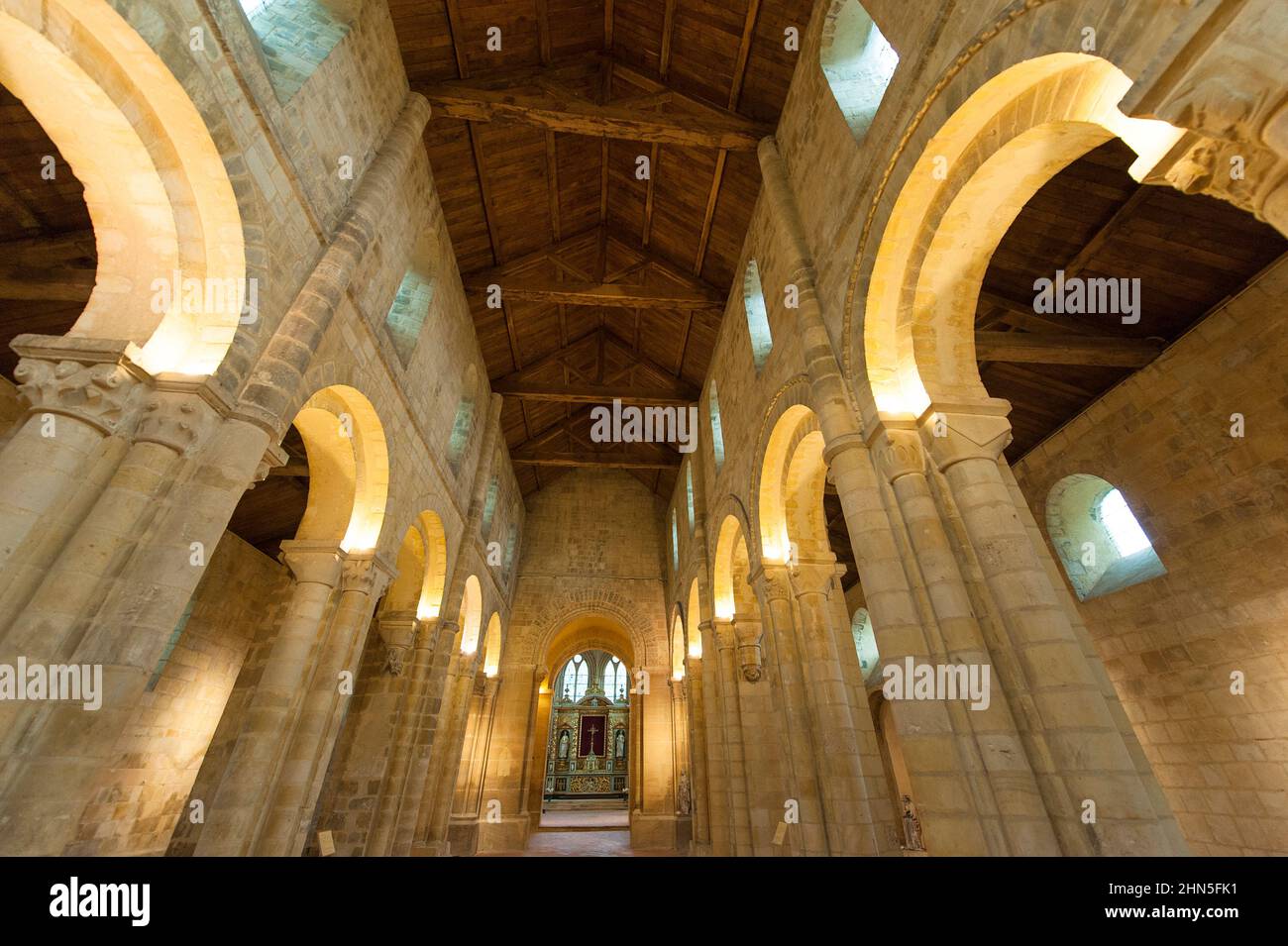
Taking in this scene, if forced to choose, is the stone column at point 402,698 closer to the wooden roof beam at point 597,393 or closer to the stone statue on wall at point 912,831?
the wooden roof beam at point 597,393

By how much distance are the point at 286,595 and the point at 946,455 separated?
8119 millimetres

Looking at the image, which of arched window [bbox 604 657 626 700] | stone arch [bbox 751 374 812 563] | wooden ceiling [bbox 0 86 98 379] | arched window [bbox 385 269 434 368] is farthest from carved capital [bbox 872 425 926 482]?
arched window [bbox 604 657 626 700]

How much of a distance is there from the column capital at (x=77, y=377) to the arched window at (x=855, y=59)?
7436 millimetres

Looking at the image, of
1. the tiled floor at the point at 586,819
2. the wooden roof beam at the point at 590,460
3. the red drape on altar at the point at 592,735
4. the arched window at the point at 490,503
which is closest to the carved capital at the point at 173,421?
the arched window at the point at 490,503

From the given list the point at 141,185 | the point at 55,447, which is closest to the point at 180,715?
the point at 55,447

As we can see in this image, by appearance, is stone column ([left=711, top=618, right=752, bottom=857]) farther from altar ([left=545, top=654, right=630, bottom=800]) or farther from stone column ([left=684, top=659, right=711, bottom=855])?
altar ([left=545, top=654, right=630, bottom=800])

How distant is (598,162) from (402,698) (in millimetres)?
11246

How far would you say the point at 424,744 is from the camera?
34.0 feet

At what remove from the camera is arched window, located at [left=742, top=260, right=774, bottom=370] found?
31.4 feet

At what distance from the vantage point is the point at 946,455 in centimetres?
473

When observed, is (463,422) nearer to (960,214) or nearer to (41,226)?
(41,226)

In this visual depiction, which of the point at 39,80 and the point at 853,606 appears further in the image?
the point at 853,606
